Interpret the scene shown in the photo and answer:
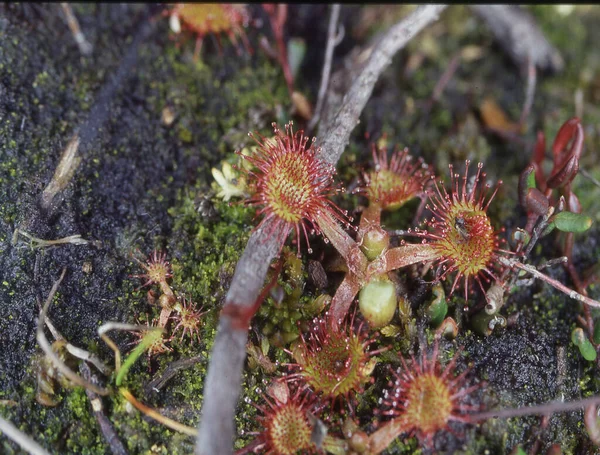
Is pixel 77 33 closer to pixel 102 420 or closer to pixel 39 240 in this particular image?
pixel 39 240

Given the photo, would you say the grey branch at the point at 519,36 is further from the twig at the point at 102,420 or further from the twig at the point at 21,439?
the twig at the point at 21,439

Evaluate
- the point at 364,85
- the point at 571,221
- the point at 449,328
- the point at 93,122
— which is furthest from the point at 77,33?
the point at 571,221

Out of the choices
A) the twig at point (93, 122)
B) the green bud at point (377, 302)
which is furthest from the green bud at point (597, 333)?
the twig at point (93, 122)

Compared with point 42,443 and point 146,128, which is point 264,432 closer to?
point 42,443

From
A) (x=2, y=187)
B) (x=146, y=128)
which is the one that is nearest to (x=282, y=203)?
(x=146, y=128)

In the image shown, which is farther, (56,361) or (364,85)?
(364,85)

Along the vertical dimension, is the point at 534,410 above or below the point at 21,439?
above
